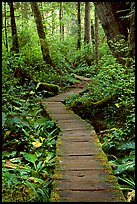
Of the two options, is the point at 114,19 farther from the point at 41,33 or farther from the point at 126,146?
the point at 126,146

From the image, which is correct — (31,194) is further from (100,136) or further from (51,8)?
(51,8)

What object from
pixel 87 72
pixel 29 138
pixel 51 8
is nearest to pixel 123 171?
pixel 29 138

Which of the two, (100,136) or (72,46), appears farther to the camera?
(72,46)

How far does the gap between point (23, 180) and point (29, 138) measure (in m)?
2.08

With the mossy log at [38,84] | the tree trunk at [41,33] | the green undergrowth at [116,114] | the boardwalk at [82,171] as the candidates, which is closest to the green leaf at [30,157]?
the boardwalk at [82,171]

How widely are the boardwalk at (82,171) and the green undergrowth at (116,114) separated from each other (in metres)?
0.35

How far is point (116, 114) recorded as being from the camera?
310 inches

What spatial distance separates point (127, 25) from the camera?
1083 cm

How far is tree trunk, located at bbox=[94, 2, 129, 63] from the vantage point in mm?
10805

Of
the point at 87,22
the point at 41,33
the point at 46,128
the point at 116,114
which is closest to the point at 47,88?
the point at 41,33

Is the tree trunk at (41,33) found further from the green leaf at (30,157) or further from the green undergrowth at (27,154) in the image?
the green leaf at (30,157)

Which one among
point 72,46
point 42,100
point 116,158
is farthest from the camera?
point 72,46

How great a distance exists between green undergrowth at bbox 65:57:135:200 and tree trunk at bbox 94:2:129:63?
7.86 feet

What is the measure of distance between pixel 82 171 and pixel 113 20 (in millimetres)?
7659
